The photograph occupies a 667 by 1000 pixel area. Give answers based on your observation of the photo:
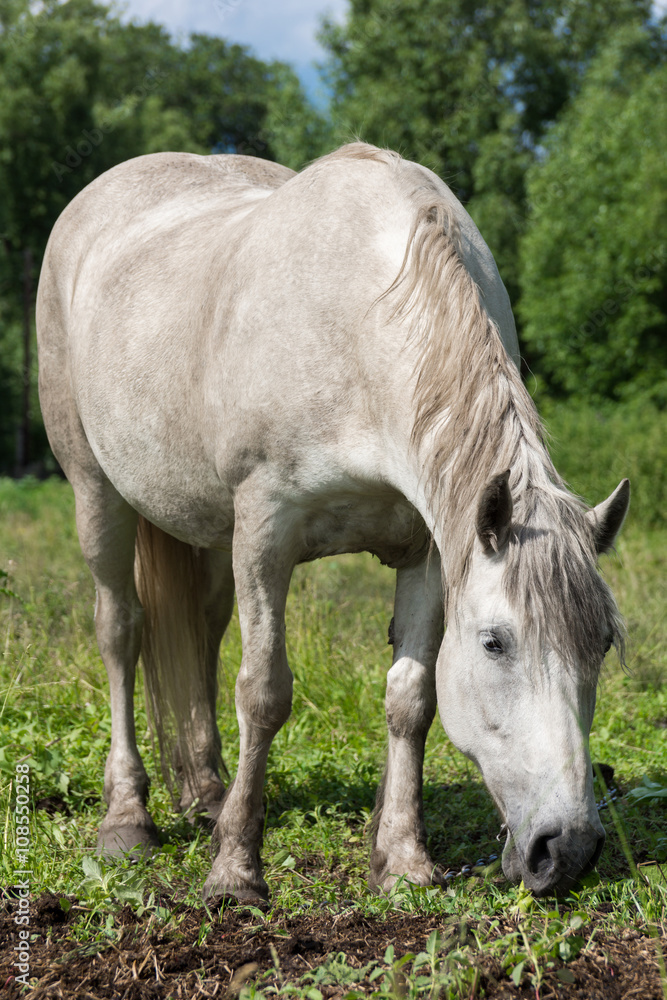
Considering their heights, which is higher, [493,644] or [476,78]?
[476,78]

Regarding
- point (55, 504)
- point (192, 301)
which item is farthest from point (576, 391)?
point (192, 301)

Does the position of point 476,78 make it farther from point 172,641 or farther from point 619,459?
point 172,641

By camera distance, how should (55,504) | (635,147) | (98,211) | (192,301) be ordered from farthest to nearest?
1. (635,147)
2. (55,504)
3. (98,211)
4. (192,301)

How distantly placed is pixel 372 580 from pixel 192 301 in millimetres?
4846

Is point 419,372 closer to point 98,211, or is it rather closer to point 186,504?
point 186,504

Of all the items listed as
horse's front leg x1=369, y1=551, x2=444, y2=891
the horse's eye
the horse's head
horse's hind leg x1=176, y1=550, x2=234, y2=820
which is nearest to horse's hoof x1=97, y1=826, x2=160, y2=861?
horse's hind leg x1=176, y1=550, x2=234, y2=820

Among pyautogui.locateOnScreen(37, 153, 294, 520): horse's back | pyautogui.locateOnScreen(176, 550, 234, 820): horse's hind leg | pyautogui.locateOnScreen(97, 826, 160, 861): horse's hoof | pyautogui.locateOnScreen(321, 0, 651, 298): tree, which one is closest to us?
pyautogui.locateOnScreen(97, 826, 160, 861): horse's hoof

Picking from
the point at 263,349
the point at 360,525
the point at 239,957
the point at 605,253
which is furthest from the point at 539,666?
the point at 605,253

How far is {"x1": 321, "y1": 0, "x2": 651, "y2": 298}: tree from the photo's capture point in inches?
925

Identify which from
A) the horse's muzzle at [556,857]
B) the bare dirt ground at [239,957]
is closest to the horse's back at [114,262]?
the bare dirt ground at [239,957]

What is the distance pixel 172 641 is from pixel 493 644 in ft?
6.53

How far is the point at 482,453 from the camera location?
2.18m

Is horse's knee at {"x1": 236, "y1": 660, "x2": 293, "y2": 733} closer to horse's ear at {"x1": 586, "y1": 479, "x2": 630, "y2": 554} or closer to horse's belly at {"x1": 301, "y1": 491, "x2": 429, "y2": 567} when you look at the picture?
horse's belly at {"x1": 301, "y1": 491, "x2": 429, "y2": 567}

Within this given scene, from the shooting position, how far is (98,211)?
404 cm
